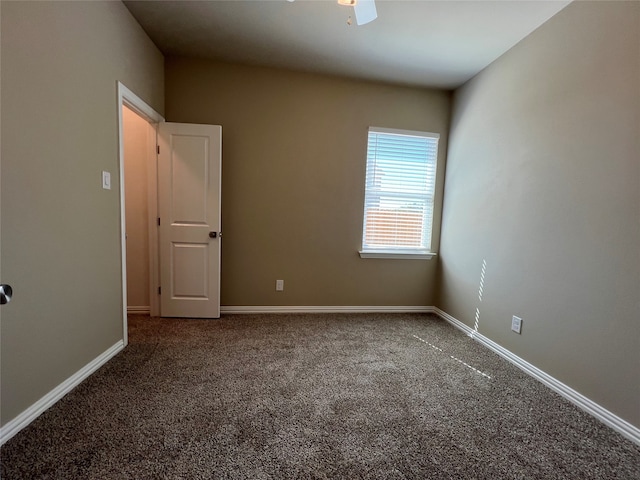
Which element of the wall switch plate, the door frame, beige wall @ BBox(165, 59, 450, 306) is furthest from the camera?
beige wall @ BBox(165, 59, 450, 306)

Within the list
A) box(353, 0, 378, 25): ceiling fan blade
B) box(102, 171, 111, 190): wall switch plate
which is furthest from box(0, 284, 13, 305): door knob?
box(353, 0, 378, 25): ceiling fan blade

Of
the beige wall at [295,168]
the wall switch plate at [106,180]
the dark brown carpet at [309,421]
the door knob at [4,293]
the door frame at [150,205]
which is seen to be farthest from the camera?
the beige wall at [295,168]

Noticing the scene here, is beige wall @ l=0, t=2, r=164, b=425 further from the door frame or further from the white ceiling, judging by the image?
the white ceiling

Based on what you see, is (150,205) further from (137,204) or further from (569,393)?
(569,393)

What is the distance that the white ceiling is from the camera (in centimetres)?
205

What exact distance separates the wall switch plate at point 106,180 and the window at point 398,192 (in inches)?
94.0

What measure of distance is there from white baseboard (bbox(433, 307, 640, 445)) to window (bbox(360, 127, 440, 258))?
119 cm

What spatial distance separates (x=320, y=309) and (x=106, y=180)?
92.5 inches

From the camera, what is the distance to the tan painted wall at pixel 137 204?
9.34 feet

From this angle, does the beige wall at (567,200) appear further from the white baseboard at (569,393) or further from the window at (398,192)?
the window at (398,192)

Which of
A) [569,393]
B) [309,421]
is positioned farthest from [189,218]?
[569,393]

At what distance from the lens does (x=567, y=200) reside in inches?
76.5

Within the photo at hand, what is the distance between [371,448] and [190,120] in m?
3.16

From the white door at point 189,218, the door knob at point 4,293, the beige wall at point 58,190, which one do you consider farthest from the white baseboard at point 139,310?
the door knob at point 4,293
